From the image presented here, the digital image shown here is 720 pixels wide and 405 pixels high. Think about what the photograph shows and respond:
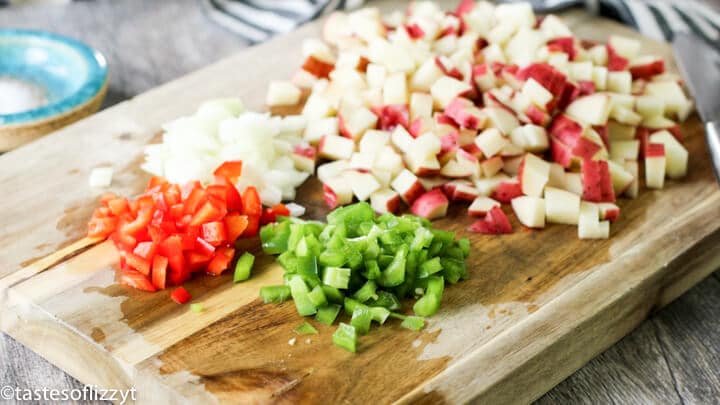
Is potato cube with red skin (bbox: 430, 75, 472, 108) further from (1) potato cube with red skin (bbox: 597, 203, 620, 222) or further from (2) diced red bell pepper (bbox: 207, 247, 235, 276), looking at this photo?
Result: (2) diced red bell pepper (bbox: 207, 247, 235, 276)

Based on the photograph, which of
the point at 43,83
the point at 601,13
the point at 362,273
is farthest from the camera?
the point at 601,13

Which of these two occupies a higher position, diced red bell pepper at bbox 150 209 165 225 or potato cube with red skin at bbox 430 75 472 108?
potato cube with red skin at bbox 430 75 472 108

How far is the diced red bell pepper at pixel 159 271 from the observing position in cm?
203

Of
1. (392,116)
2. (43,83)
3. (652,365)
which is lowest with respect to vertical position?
(652,365)

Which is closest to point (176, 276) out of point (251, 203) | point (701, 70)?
point (251, 203)

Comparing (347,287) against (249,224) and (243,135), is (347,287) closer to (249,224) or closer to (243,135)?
(249,224)

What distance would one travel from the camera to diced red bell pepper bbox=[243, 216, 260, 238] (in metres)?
2.20

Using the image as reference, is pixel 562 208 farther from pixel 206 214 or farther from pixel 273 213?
pixel 206 214

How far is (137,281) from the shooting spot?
203cm

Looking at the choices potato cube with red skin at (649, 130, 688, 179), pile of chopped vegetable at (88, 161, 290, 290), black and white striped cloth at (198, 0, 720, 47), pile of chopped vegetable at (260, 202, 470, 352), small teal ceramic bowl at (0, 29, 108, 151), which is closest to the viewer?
pile of chopped vegetable at (260, 202, 470, 352)

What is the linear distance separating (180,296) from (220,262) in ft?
0.42

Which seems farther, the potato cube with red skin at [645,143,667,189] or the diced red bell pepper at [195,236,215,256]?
the potato cube with red skin at [645,143,667,189]

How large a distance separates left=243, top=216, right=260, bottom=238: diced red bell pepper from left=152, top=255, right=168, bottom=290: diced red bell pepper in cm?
24

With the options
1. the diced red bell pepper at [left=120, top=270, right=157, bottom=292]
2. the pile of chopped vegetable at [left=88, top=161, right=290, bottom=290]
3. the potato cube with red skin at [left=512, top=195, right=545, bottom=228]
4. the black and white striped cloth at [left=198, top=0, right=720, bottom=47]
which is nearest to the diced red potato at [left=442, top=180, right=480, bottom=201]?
the potato cube with red skin at [left=512, top=195, right=545, bottom=228]
